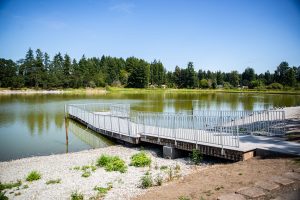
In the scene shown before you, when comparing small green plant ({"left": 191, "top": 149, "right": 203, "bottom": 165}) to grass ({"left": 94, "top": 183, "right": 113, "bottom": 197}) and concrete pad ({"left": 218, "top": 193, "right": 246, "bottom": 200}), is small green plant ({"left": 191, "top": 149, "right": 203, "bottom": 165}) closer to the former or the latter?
grass ({"left": 94, "top": 183, "right": 113, "bottom": 197})

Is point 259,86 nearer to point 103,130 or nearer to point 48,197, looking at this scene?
point 103,130

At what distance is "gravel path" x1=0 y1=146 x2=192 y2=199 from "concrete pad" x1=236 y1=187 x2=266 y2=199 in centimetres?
355

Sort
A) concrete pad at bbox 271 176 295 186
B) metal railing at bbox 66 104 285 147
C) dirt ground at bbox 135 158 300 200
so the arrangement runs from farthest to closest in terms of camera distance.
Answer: metal railing at bbox 66 104 285 147 → dirt ground at bbox 135 158 300 200 → concrete pad at bbox 271 176 295 186

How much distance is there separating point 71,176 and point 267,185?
27.0 feet

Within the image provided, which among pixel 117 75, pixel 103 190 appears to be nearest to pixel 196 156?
pixel 103 190

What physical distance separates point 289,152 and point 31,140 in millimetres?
19434

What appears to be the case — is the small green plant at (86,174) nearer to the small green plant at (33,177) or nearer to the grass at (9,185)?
the small green plant at (33,177)

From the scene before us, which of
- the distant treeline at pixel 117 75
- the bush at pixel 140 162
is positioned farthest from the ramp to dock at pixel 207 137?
the distant treeline at pixel 117 75

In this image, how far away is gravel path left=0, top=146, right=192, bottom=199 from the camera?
33.1 feet

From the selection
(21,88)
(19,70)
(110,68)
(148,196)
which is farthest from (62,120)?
(110,68)

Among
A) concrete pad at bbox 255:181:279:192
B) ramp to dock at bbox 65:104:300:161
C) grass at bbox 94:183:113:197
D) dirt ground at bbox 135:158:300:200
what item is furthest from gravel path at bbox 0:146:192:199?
concrete pad at bbox 255:181:279:192

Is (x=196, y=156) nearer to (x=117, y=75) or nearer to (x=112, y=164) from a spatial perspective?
(x=112, y=164)

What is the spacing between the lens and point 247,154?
38.0 feet

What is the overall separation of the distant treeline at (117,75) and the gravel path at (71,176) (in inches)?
3826
